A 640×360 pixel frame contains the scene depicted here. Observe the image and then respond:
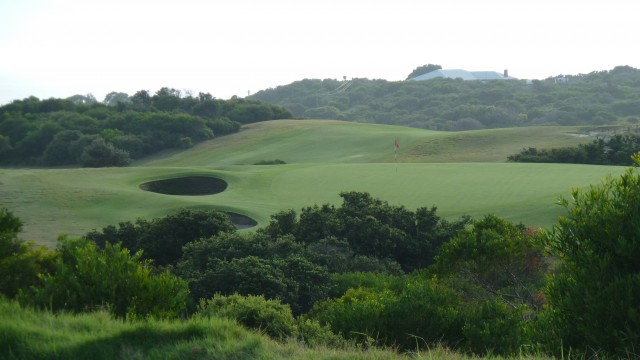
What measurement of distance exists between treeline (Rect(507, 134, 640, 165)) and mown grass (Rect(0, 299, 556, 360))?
44.6m

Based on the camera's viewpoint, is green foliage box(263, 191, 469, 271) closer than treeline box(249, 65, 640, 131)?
Yes

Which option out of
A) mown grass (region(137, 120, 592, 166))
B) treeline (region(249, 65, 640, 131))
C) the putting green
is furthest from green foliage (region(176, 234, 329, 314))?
treeline (region(249, 65, 640, 131))

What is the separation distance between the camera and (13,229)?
12852 mm

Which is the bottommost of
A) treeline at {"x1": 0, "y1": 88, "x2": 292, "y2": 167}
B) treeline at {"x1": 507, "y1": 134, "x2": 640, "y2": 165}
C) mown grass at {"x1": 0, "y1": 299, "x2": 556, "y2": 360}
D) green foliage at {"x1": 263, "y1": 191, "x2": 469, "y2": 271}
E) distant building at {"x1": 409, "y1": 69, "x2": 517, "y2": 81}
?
green foliage at {"x1": 263, "y1": 191, "x2": 469, "y2": 271}

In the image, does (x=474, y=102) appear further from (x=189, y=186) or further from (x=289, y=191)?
(x=289, y=191)

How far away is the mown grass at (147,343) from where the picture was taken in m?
6.34

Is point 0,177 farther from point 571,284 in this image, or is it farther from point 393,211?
point 571,284

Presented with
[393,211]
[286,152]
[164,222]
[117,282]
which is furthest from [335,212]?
[286,152]

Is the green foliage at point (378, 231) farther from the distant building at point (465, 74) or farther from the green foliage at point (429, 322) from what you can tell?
the distant building at point (465, 74)

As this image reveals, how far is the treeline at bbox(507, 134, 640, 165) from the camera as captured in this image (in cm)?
4866

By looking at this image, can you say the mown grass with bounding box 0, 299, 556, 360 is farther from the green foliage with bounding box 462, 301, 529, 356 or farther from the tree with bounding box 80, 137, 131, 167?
the tree with bounding box 80, 137, 131, 167

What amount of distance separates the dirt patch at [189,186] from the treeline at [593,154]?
2178 centimetres

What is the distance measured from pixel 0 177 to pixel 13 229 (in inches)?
983

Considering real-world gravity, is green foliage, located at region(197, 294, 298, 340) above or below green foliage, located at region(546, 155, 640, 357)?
below
